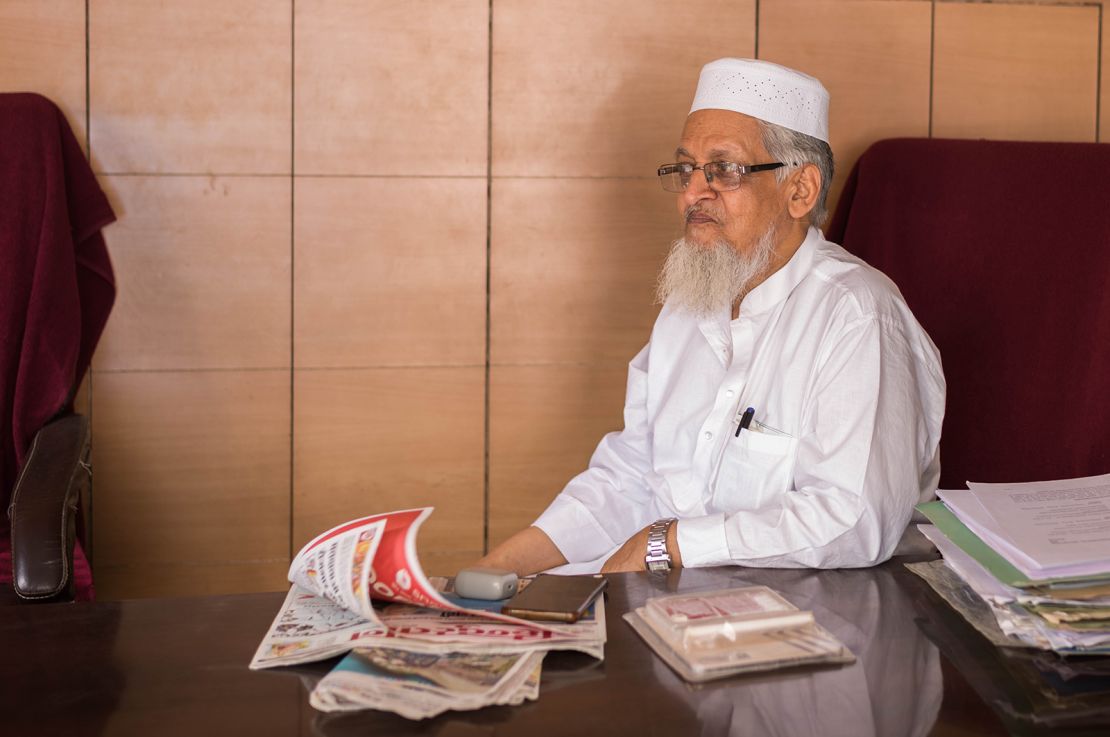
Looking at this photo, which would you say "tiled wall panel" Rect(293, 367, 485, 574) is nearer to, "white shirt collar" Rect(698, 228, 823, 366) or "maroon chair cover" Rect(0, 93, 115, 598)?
"maroon chair cover" Rect(0, 93, 115, 598)

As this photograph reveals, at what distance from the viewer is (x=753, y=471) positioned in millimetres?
2049

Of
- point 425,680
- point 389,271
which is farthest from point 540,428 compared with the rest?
point 425,680

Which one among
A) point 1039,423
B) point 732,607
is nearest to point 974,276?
point 1039,423

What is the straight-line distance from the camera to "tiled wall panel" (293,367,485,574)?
313 cm

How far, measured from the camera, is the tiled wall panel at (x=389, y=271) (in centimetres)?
307

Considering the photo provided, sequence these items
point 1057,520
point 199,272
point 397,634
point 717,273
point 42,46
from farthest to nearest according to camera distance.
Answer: point 199,272 → point 42,46 → point 717,273 → point 1057,520 → point 397,634

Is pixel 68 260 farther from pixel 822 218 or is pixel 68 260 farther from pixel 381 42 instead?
pixel 822 218

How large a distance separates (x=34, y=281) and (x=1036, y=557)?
7.65 ft

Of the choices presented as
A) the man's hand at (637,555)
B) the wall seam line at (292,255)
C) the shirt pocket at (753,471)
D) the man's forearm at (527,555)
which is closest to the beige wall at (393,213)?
the wall seam line at (292,255)

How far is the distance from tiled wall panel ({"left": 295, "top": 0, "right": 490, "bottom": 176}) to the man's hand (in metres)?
1.51

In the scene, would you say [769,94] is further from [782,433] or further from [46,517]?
[46,517]

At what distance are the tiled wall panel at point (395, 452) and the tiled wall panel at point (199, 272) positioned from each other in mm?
208

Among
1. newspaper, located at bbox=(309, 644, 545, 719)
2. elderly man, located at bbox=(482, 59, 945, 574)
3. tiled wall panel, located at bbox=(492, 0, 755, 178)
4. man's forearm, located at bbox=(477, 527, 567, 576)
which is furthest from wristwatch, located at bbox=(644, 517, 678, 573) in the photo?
tiled wall panel, located at bbox=(492, 0, 755, 178)

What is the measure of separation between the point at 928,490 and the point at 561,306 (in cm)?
138
